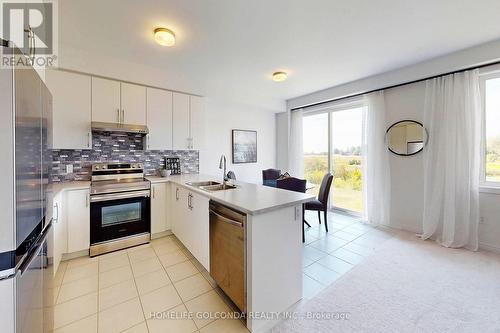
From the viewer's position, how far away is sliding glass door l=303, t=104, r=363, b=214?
426cm

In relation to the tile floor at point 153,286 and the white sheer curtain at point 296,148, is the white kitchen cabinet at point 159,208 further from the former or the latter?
the white sheer curtain at point 296,148

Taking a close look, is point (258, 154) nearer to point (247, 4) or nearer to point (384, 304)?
point (247, 4)

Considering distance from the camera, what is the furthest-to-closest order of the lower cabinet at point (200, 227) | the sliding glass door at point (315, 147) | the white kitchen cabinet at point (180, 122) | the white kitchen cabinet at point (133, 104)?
the sliding glass door at point (315, 147) → the white kitchen cabinet at point (180, 122) → the white kitchen cabinet at point (133, 104) → the lower cabinet at point (200, 227)

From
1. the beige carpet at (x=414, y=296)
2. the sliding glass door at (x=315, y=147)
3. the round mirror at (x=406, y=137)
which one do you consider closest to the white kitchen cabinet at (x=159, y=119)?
the beige carpet at (x=414, y=296)

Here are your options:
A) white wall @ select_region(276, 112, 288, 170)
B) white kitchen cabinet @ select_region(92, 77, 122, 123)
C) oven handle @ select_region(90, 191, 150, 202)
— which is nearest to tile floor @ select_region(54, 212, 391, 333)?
oven handle @ select_region(90, 191, 150, 202)

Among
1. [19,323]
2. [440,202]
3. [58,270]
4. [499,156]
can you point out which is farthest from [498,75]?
[58,270]

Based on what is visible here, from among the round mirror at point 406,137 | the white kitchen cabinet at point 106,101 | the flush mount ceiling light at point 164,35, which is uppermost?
the flush mount ceiling light at point 164,35

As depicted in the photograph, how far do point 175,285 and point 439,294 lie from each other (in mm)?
2605

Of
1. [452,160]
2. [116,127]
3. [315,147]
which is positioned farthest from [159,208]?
[452,160]

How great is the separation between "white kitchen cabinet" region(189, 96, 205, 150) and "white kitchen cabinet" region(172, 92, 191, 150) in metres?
0.07

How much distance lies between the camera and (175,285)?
2.09 m

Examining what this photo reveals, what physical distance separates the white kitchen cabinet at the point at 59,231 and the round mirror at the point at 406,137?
4.96 meters

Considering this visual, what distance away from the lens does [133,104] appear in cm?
312

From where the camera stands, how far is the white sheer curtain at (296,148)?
5.23 metres
